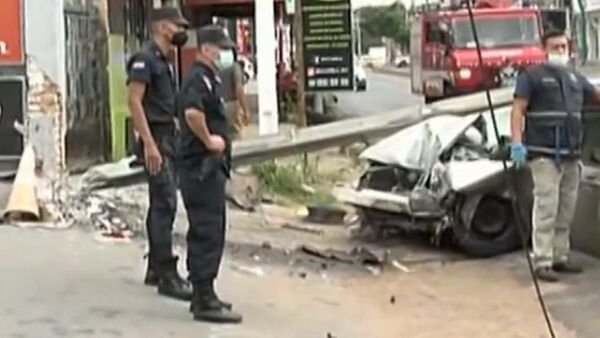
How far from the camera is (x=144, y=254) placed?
35.3ft

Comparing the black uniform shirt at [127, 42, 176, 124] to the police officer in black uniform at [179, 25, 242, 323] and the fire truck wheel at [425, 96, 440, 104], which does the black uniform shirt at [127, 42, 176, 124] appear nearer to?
the police officer in black uniform at [179, 25, 242, 323]

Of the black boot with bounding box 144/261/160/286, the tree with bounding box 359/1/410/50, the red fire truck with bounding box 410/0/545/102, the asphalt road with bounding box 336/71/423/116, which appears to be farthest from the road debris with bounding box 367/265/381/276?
the tree with bounding box 359/1/410/50

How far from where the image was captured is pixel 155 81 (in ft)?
28.9

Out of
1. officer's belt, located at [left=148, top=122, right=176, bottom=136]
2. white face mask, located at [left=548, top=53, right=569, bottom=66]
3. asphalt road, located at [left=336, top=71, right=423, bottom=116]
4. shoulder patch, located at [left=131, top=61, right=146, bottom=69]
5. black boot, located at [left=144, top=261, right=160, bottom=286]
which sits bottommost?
asphalt road, located at [left=336, top=71, right=423, bottom=116]

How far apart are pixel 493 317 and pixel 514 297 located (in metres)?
0.70

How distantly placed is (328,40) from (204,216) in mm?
13154

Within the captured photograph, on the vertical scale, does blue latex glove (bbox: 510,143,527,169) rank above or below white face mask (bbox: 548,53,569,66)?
below

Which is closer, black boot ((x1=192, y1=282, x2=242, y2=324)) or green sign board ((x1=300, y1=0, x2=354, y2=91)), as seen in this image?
black boot ((x1=192, y1=282, x2=242, y2=324))

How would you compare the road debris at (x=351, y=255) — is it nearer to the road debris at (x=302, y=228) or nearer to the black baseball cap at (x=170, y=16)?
the road debris at (x=302, y=228)

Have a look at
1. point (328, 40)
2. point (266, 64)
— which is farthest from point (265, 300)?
point (266, 64)

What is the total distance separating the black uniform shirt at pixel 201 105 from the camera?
8.04 meters

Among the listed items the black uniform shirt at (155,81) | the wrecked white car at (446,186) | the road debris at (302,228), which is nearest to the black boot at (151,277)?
the black uniform shirt at (155,81)

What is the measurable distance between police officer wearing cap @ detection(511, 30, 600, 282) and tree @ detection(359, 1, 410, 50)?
78.6 meters

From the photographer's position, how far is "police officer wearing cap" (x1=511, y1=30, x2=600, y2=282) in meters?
→ 10.1
